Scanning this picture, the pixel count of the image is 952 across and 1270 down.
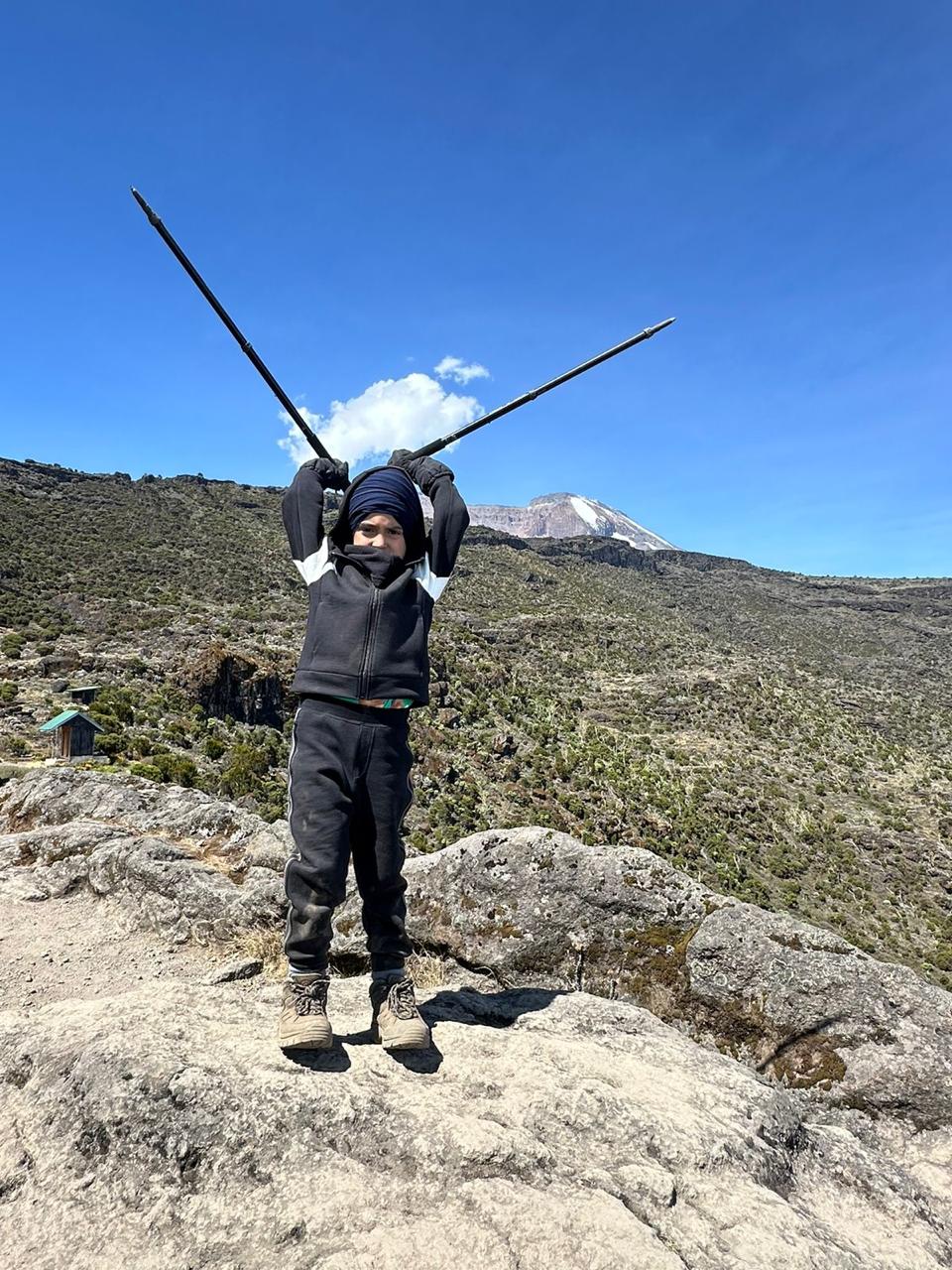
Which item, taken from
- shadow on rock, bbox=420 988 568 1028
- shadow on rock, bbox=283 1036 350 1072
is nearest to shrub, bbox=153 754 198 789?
shadow on rock, bbox=420 988 568 1028

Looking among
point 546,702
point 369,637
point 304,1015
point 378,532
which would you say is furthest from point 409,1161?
point 546,702

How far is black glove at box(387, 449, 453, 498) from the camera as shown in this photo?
15.2 ft

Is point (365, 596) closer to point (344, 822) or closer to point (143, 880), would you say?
point (344, 822)

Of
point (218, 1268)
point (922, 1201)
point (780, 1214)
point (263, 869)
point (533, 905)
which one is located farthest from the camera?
point (263, 869)

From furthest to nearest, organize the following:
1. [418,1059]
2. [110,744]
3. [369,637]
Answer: [110,744] < [369,637] < [418,1059]

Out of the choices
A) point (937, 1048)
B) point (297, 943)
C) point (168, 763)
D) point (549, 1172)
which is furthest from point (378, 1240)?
point (168, 763)

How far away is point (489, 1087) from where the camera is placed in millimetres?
3580

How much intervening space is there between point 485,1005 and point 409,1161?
2319 mm

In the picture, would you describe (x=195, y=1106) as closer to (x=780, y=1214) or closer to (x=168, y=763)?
(x=780, y=1214)

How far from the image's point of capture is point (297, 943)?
149 inches

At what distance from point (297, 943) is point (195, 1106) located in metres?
0.90

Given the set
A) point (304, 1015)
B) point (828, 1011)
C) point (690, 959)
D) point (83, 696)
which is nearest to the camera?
point (304, 1015)

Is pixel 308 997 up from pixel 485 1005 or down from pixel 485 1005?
up

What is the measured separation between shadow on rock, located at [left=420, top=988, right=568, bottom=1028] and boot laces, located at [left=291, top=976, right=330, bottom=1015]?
42.9 inches
